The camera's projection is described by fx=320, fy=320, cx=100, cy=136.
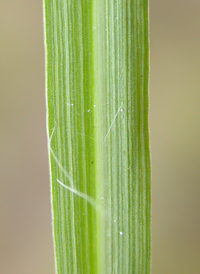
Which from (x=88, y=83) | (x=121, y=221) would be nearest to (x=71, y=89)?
(x=88, y=83)

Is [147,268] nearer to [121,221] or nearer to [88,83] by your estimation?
[121,221]

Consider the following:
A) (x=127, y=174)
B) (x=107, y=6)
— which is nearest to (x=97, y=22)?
(x=107, y=6)

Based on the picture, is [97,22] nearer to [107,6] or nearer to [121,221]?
[107,6]

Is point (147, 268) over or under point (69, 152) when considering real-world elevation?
under

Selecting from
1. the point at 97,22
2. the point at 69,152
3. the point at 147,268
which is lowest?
the point at 147,268

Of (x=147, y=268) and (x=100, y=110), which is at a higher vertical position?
(x=100, y=110)

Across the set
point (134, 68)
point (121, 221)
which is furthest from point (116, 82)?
point (121, 221)

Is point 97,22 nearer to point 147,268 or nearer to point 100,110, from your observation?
point 100,110
